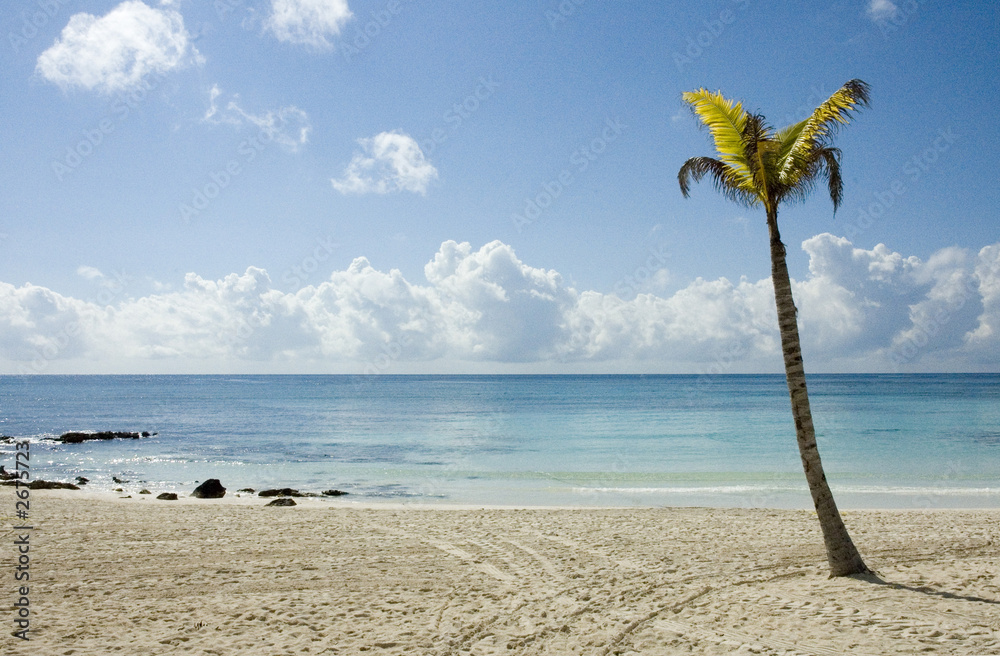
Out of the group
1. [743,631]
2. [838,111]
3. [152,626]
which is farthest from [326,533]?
[838,111]

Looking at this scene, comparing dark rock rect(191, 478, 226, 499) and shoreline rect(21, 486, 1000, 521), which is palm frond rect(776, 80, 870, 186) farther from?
dark rock rect(191, 478, 226, 499)

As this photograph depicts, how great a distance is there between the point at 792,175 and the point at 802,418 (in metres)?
3.56

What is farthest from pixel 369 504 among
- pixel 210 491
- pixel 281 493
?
pixel 210 491

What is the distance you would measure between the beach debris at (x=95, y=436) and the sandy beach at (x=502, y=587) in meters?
33.6

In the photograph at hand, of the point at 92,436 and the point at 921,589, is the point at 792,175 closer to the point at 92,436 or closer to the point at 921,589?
the point at 921,589

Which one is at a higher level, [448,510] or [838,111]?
[838,111]

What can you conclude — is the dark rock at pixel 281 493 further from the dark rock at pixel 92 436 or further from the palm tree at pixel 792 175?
the dark rock at pixel 92 436

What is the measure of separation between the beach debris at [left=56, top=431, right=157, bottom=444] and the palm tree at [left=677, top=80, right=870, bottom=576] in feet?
155

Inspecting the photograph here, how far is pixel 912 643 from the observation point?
658 cm

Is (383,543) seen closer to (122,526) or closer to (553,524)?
(553,524)

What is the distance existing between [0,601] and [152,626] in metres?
2.50

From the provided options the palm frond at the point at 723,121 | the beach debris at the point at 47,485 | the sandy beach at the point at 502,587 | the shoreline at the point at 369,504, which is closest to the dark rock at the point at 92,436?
the beach debris at the point at 47,485

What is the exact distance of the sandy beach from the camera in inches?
278

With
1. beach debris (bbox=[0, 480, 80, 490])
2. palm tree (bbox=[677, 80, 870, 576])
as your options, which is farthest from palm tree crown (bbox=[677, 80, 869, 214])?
beach debris (bbox=[0, 480, 80, 490])
